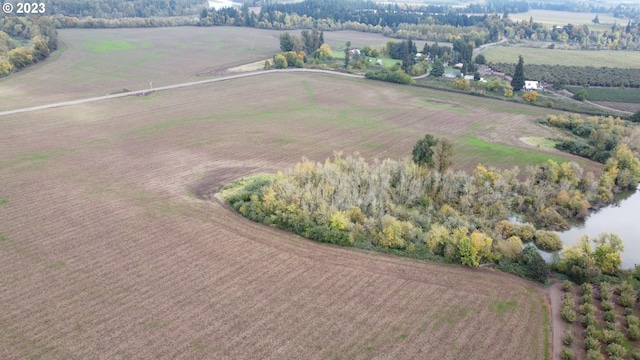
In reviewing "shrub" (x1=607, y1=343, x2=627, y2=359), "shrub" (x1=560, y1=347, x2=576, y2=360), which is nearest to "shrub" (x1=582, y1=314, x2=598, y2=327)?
"shrub" (x1=607, y1=343, x2=627, y2=359)

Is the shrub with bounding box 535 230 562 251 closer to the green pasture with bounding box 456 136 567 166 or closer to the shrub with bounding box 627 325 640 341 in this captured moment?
the shrub with bounding box 627 325 640 341

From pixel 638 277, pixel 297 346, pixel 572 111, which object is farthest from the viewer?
pixel 572 111

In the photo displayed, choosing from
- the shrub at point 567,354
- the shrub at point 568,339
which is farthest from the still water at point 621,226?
the shrub at point 567,354

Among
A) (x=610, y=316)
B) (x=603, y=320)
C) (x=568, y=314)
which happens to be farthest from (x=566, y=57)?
(x=568, y=314)

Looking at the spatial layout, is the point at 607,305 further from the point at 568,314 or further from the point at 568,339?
the point at 568,339

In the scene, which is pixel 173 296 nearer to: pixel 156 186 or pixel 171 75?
pixel 156 186

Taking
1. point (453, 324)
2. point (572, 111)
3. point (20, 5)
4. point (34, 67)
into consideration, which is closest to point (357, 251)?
point (453, 324)
